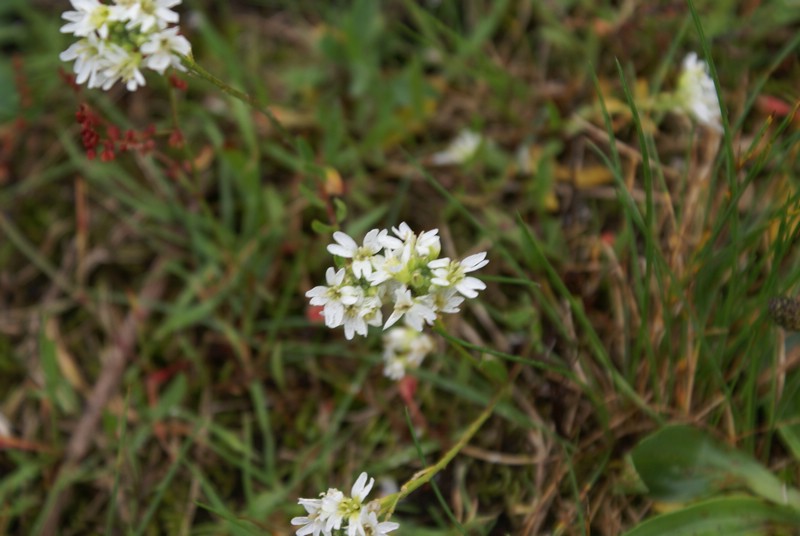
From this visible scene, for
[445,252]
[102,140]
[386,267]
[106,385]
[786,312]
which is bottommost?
[106,385]

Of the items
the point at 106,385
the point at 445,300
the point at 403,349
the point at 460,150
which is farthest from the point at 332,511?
the point at 460,150

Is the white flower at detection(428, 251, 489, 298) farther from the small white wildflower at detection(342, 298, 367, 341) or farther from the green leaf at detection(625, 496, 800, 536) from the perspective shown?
the green leaf at detection(625, 496, 800, 536)

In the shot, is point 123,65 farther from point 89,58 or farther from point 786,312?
point 786,312

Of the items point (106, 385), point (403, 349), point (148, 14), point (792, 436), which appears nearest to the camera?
point (148, 14)

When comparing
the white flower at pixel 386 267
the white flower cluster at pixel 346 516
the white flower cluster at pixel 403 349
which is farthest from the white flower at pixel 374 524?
the white flower cluster at pixel 403 349

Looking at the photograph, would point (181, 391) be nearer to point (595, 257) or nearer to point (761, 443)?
point (595, 257)

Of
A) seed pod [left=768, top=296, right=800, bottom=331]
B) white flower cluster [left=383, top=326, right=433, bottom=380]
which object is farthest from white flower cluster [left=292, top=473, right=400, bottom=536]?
seed pod [left=768, top=296, right=800, bottom=331]

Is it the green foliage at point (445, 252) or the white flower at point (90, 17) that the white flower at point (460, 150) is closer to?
the green foliage at point (445, 252)
